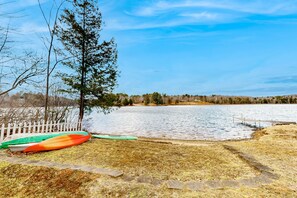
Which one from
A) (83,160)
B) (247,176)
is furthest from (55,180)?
(247,176)

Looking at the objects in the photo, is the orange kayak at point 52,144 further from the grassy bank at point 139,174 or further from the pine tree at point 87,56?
the pine tree at point 87,56

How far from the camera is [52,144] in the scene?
6289 millimetres

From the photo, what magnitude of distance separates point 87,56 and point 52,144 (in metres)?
7.53

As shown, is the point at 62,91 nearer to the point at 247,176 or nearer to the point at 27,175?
the point at 27,175

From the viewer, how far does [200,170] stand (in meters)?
4.59

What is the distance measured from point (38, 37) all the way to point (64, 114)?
4.78 m

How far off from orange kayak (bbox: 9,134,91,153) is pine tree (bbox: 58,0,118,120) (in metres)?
5.44

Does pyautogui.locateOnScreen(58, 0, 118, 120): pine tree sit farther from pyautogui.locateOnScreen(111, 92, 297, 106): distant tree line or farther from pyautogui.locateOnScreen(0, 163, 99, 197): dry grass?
pyautogui.locateOnScreen(111, 92, 297, 106): distant tree line

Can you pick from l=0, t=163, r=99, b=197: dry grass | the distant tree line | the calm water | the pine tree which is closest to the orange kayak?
l=0, t=163, r=99, b=197: dry grass

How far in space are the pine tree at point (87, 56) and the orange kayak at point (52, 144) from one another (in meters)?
5.44

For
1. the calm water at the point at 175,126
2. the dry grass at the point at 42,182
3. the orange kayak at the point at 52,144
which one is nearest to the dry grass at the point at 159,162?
the orange kayak at the point at 52,144

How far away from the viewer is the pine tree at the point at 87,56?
1205 centimetres

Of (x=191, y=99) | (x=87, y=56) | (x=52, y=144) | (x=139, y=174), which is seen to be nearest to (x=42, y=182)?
(x=139, y=174)

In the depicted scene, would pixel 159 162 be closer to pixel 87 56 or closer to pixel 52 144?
pixel 52 144
